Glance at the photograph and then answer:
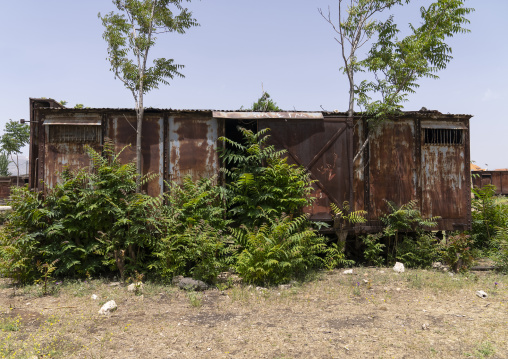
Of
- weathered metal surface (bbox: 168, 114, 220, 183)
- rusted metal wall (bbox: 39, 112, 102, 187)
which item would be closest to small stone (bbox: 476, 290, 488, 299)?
weathered metal surface (bbox: 168, 114, 220, 183)

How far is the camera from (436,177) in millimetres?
8719

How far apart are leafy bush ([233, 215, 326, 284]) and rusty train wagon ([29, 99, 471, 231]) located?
54.0 inches

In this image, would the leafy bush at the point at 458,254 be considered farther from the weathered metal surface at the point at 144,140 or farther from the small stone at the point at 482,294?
the weathered metal surface at the point at 144,140

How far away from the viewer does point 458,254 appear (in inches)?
306

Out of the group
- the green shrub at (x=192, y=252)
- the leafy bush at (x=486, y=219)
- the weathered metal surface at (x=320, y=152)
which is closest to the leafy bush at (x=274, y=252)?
the green shrub at (x=192, y=252)

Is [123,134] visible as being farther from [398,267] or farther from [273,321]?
[398,267]

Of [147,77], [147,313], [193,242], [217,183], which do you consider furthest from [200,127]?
[147,313]

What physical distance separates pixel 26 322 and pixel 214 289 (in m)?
3.14

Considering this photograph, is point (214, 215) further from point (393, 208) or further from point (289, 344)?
point (393, 208)

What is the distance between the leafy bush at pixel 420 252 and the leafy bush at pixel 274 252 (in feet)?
8.11

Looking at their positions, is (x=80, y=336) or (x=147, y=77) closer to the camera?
(x=80, y=336)

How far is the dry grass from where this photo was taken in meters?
4.25

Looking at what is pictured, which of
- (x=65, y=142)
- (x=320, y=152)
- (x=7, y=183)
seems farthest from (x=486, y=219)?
(x=7, y=183)

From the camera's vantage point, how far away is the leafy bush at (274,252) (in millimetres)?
6711
